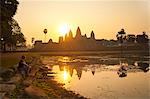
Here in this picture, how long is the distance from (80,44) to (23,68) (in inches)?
32.1

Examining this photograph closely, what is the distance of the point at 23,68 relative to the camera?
14.6ft

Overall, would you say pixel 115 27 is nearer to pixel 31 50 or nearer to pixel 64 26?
pixel 64 26

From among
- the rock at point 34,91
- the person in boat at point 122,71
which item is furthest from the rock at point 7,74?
the person in boat at point 122,71

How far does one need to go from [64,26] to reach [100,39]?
19.1 inches

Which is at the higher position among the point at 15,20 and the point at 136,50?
the point at 15,20

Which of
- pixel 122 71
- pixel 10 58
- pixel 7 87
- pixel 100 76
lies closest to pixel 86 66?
pixel 100 76

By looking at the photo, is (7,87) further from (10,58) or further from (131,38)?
(131,38)

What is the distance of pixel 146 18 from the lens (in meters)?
4.59

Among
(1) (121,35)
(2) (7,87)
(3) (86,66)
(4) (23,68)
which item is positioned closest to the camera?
(2) (7,87)

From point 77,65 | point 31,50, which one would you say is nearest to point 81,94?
point 77,65

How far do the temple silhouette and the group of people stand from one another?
0.71 feet

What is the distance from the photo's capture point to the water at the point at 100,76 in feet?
14.6

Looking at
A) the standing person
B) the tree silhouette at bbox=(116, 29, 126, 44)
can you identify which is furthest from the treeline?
the tree silhouette at bbox=(116, 29, 126, 44)

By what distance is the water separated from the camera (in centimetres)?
446
